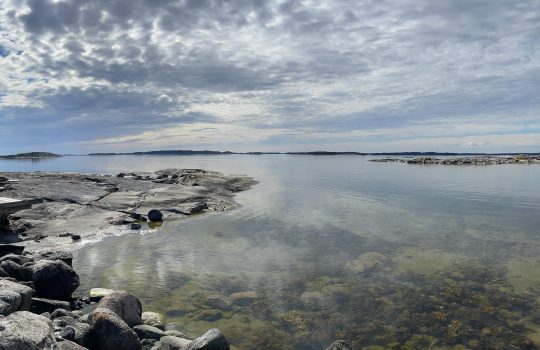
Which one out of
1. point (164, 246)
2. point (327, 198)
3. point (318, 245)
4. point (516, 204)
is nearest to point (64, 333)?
point (164, 246)

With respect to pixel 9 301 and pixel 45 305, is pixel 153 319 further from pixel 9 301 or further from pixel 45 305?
pixel 9 301

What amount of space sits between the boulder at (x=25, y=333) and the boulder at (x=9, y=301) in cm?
125

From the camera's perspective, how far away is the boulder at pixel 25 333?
19.3ft

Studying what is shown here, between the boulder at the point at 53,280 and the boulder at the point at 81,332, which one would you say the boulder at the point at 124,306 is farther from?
the boulder at the point at 53,280

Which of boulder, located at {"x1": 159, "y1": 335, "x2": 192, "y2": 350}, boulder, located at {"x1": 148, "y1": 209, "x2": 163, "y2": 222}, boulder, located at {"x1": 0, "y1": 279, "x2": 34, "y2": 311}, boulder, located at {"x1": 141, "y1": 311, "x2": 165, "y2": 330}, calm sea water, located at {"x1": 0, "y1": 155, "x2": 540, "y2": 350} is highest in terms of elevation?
boulder, located at {"x1": 0, "y1": 279, "x2": 34, "y2": 311}

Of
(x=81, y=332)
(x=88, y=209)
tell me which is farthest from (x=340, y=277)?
(x=88, y=209)

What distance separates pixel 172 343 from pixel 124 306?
207 centimetres

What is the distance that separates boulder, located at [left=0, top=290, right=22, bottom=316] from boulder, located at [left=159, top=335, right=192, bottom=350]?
Result: 3.27 metres

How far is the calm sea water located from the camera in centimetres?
1072

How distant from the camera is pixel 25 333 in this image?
243 inches

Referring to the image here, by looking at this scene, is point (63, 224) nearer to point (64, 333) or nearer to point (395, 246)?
point (64, 333)

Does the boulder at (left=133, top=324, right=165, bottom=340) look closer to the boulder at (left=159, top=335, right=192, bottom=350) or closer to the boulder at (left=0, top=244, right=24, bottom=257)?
the boulder at (left=159, top=335, right=192, bottom=350)

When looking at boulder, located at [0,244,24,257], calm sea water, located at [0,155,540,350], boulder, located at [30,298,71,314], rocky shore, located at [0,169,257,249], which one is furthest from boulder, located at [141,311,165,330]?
rocky shore, located at [0,169,257,249]

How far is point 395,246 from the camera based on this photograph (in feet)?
64.5
